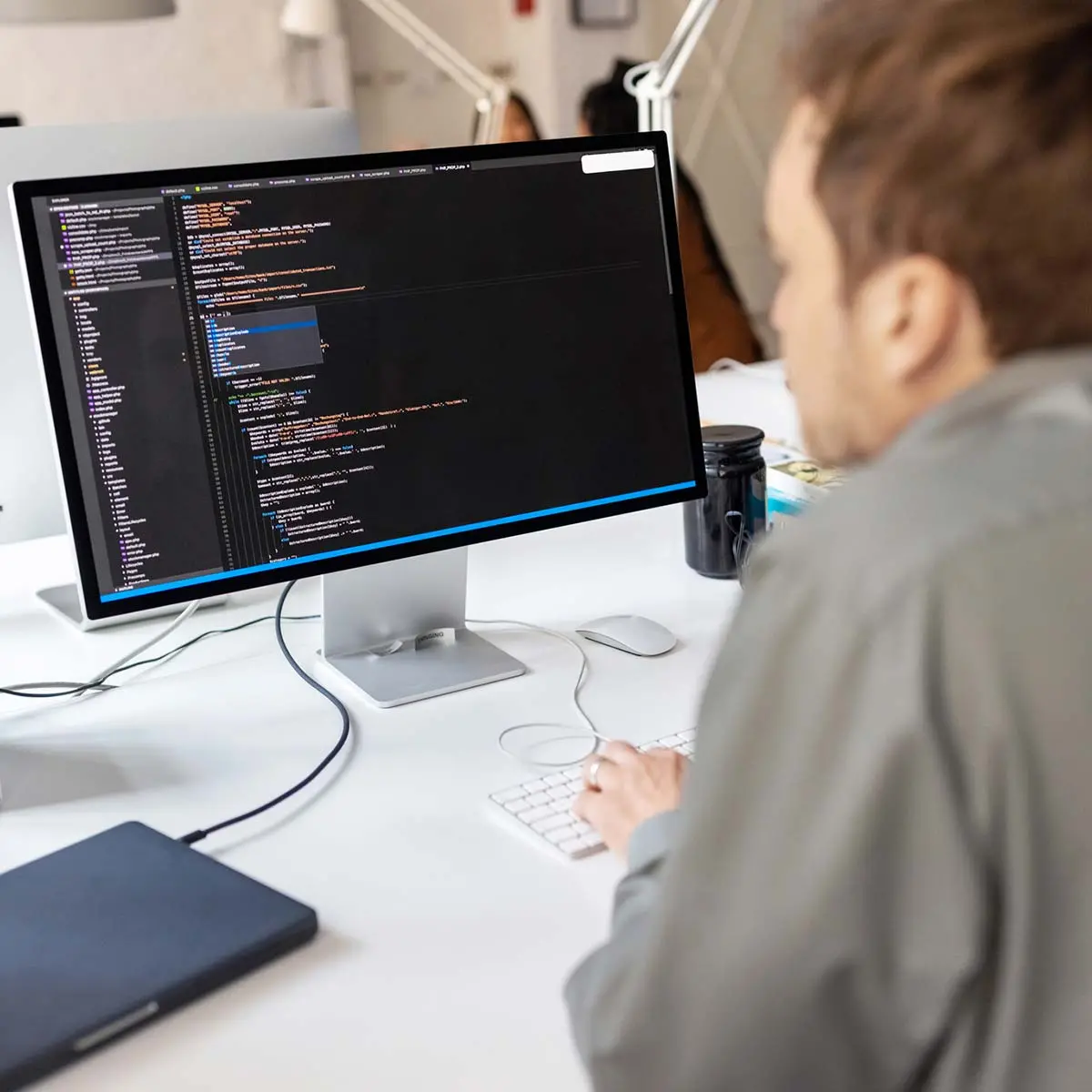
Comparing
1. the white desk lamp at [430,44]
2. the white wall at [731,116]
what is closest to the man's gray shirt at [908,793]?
the white desk lamp at [430,44]

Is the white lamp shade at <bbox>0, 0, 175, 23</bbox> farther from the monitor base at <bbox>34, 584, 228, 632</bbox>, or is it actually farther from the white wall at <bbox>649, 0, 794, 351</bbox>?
the white wall at <bbox>649, 0, 794, 351</bbox>

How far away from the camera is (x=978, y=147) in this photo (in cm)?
54

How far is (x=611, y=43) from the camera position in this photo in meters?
3.71

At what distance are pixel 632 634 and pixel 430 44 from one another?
1.60 meters

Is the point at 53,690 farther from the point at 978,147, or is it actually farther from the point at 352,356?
the point at 978,147

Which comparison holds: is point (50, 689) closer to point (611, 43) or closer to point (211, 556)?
point (211, 556)

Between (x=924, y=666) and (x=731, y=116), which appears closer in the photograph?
(x=924, y=666)

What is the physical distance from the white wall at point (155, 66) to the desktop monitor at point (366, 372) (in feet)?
6.50

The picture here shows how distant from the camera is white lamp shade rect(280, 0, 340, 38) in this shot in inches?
119

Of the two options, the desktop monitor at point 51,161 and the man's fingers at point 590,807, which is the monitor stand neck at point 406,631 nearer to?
the man's fingers at point 590,807

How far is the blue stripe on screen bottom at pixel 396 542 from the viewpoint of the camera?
1124mm

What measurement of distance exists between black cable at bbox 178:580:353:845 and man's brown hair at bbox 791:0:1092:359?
64cm

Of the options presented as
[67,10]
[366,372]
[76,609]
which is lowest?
[76,609]

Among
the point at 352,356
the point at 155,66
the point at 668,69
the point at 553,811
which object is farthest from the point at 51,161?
the point at 155,66
